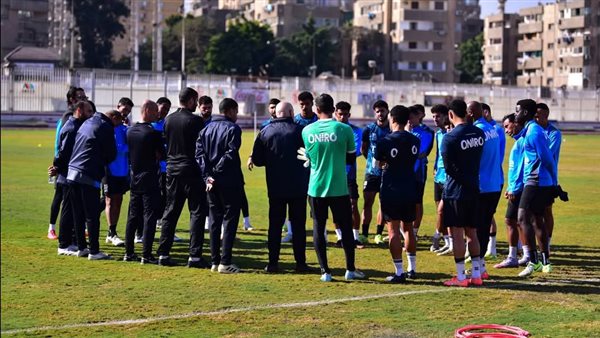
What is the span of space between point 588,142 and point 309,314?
155 feet

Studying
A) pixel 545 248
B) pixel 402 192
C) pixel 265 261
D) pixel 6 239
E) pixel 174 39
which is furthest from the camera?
pixel 174 39

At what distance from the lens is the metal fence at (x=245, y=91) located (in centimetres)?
6569

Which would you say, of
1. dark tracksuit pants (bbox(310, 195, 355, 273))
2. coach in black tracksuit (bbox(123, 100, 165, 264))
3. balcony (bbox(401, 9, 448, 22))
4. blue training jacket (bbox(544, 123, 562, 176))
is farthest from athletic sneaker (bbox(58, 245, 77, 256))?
balcony (bbox(401, 9, 448, 22))

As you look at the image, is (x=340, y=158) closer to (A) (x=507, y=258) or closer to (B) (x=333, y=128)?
(B) (x=333, y=128)

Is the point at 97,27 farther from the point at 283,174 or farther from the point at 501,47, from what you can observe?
the point at 283,174

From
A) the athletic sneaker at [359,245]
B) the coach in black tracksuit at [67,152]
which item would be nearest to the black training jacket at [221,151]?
the coach in black tracksuit at [67,152]

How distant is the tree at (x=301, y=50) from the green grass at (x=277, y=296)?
327 feet

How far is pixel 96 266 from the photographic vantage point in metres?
12.6

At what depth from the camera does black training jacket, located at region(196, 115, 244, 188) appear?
39.5 ft

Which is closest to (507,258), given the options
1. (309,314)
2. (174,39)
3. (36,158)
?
(309,314)

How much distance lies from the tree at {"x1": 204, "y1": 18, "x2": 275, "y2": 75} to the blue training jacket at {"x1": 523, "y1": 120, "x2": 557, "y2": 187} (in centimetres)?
9827

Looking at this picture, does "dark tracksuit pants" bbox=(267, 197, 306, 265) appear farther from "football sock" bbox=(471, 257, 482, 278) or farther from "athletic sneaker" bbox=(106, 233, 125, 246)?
"athletic sneaker" bbox=(106, 233, 125, 246)

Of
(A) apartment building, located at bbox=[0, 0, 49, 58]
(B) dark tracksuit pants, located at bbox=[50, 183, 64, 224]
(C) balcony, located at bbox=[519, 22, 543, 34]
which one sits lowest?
(B) dark tracksuit pants, located at bbox=[50, 183, 64, 224]

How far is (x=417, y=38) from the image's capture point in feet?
386
